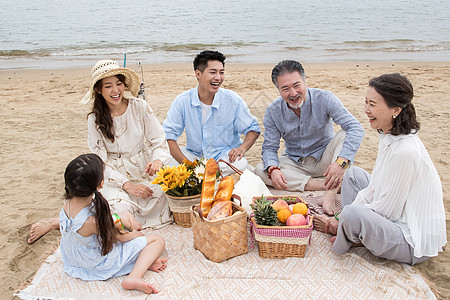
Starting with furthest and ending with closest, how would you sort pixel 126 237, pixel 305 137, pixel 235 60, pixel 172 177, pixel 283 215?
pixel 235 60, pixel 305 137, pixel 172 177, pixel 283 215, pixel 126 237

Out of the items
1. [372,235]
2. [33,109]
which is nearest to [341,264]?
[372,235]

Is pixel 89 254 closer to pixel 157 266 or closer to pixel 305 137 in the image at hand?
pixel 157 266

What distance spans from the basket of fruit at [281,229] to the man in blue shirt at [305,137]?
2.73 ft

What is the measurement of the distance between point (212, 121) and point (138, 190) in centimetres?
123

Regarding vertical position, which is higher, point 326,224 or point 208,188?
point 208,188

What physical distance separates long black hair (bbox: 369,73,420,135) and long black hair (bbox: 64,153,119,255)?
6.94ft

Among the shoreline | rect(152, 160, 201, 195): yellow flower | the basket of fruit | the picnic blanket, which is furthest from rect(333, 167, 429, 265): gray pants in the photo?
the shoreline

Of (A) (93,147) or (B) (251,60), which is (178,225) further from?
(B) (251,60)

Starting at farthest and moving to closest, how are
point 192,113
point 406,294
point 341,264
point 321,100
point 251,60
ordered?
point 251,60, point 192,113, point 321,100, point 341,264, point 406,294

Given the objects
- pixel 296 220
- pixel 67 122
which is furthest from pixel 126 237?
pixel 67 122

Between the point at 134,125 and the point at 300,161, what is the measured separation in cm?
197

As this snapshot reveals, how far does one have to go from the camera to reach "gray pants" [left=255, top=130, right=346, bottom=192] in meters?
4.03

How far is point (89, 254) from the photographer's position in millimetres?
2748

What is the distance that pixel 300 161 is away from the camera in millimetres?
4375
